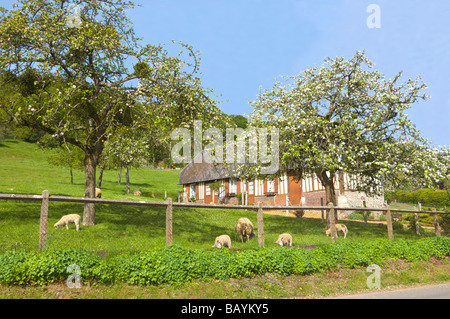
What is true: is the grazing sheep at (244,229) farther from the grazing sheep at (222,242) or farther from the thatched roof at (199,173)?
the thatched roof at (199,173)

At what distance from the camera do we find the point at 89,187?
1956 centimetres

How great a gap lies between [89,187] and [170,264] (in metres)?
11.8

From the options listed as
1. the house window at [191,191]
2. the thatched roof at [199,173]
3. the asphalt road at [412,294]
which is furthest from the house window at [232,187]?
the asphalt road at [412,294]

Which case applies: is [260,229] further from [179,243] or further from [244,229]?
[244,229]

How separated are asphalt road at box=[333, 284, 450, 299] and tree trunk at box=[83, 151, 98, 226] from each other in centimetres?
1374

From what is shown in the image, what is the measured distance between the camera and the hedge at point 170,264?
8.37m

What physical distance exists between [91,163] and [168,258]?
12126 millimetres

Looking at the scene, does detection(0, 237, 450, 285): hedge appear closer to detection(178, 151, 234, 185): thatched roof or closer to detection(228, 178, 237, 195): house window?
detection(228, 178, 237, 195): house window

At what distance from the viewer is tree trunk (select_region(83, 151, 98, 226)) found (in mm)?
18953

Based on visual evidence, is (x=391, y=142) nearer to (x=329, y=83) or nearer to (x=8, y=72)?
(x=329, y=83)

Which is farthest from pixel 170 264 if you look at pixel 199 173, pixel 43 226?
pixel 199 173

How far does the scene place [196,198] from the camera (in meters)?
51.8

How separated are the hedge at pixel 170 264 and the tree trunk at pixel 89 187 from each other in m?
10.1
